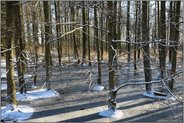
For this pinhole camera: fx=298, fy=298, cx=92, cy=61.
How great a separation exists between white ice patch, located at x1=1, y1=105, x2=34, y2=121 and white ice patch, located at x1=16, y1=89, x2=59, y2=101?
174 centimetres

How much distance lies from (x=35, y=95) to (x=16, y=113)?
3.24 meters

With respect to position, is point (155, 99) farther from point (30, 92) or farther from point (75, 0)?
point (75, 0)

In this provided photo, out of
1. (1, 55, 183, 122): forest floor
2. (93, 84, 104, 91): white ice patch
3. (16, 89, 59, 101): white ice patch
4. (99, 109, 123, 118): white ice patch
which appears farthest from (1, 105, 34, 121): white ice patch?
(93, 84, 104, 91): white ice patch

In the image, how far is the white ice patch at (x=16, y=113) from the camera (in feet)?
36.5

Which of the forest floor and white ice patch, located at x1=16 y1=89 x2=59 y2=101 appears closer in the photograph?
the forest floor

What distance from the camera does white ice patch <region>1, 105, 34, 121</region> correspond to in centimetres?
1112

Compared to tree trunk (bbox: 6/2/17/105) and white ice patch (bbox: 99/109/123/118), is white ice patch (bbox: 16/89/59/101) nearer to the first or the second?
tree trunk (bbox: 6/2/17/105)

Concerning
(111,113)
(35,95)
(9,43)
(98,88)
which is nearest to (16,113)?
(9,43)

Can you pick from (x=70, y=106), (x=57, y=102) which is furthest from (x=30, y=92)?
(x=70, y=106)

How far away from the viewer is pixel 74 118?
11.2 m

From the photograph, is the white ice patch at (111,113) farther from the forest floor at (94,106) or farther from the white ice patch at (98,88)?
the white ice patch at (98,88)

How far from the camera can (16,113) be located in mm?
11516

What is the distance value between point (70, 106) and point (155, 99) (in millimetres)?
4033

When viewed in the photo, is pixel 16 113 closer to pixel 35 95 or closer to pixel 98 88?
pixel 35 95
